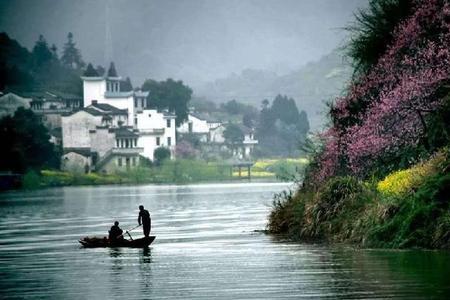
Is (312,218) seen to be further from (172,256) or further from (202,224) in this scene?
(202,224)

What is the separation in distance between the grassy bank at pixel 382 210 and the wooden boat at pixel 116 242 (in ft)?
16.4

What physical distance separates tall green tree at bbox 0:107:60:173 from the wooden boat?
10512 centimetres

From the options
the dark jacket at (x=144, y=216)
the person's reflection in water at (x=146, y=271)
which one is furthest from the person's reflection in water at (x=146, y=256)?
the dark jacket at (x=144, y=216)

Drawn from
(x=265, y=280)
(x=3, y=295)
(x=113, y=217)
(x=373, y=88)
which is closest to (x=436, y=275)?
(x=265, y=280)

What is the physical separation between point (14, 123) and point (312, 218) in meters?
128

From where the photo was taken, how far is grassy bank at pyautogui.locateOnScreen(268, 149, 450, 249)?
1405 inches

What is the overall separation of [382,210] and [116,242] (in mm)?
10885

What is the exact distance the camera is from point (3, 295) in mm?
29781

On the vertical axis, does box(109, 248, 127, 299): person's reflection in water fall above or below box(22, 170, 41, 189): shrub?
below

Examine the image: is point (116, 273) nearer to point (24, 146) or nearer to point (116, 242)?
point (116, 242)

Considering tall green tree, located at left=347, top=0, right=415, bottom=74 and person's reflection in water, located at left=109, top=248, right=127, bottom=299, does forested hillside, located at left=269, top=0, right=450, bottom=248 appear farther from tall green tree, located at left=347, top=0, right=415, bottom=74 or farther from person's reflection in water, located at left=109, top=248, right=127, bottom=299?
person's reflection in water, located at left=109, top=248, right=127, bottom=299

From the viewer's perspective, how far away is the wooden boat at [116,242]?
44.7 metres

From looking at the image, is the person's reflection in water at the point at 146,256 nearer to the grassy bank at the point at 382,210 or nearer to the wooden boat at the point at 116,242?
the wooden boat at the point at 116,242

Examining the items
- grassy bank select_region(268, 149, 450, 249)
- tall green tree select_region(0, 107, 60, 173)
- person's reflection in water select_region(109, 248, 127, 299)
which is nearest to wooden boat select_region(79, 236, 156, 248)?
person's reflection in water select_region(109, 248, 127, 299)
